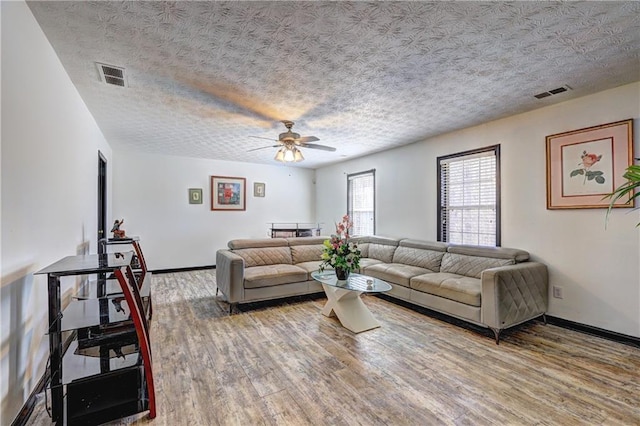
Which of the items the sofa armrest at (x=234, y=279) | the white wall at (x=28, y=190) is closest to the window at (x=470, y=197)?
the sofa armrest at (x=234, y=279)

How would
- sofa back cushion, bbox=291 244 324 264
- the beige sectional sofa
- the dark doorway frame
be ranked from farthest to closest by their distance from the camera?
sofa back cushion, bbox=291 244 324 264
the dark doorway frame
the beige sectional sofa

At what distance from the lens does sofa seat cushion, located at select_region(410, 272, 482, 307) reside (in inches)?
123

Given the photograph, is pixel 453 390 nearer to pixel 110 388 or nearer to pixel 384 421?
pixel 384 421

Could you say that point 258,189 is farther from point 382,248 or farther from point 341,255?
point 341,255

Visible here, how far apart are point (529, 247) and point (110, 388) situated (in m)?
4.28

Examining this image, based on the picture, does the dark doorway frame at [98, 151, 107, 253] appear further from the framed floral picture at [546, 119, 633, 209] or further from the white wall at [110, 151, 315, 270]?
the framed floral picture at [546, 119, 633, 209]

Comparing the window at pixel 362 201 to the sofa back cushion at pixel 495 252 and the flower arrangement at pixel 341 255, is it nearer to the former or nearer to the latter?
the sofa back cushion at pixel 495 252

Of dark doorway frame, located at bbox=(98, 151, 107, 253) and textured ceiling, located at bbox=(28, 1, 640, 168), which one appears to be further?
dark doorway frame, located at bbox=(98, 151, 107, 253)

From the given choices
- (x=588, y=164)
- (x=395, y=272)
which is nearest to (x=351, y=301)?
(x=395, y=272)

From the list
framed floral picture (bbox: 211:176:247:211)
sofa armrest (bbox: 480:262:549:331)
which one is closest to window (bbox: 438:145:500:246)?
sofa armrest (bbox: 480:262:549:331)

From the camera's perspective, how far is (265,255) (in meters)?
4.52

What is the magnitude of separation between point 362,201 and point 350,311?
3.45 meters

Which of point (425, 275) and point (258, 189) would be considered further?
point (258, 189)

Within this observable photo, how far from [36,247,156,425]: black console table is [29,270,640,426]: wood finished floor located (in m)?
0.18
